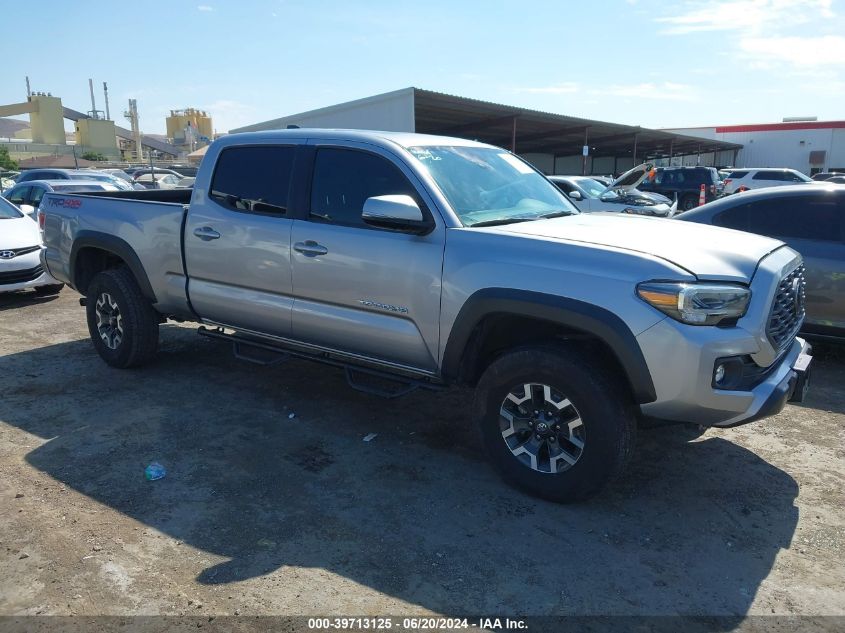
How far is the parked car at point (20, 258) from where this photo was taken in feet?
27.1

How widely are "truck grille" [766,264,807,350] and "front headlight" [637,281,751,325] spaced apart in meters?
0.33

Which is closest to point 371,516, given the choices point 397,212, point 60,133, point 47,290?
point 397,212

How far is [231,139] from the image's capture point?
5047mm

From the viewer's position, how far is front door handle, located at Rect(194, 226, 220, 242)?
4824 millimetres

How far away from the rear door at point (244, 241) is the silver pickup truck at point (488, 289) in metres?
0.01

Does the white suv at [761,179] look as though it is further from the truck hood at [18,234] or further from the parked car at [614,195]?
the truck hood at [18,234]

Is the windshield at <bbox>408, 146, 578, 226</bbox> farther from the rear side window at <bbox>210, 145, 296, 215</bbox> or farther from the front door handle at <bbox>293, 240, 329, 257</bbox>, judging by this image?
the rear side window at <bbox>210, 145, 296, 215</bbox>

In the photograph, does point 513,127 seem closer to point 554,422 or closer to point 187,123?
point 554,422

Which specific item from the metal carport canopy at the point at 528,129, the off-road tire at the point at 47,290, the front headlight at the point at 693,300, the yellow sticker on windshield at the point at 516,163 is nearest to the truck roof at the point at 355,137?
the yellow sticker on windshield at the point at 516,163

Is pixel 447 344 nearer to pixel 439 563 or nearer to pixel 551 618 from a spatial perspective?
pixel 439 563

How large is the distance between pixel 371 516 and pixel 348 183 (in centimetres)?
212

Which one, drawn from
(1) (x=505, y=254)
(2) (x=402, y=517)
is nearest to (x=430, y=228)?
(1) (x=505, y=254)

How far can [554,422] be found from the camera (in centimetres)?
347

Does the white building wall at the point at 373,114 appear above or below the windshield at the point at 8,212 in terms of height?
above
